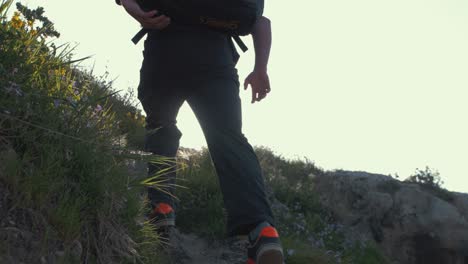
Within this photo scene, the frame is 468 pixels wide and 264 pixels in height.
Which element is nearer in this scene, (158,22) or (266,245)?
(266,245)

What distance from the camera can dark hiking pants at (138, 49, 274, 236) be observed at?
10.2 feet

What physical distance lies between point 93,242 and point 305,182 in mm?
5181

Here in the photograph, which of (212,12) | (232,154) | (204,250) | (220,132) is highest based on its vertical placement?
(212,12)

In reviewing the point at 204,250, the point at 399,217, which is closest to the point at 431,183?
the point at 399,217

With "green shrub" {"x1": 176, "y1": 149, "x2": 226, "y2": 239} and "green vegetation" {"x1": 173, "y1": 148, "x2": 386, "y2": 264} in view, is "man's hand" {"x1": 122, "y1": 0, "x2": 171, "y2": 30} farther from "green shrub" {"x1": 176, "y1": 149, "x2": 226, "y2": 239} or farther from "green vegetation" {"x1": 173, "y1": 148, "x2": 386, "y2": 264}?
"green shrub" {"x1": 176, "y1": 149, "x2": 226, "y2": 239}

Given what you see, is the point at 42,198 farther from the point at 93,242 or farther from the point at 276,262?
the point at 276,262

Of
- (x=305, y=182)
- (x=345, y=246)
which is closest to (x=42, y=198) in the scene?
(x=345, y=246)

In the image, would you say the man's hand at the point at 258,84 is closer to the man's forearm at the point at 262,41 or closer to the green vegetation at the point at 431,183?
the man's forearm at the point at 262,41

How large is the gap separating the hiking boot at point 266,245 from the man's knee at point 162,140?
96 cm

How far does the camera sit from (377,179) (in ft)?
27.8

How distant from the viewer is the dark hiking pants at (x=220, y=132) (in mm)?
3115

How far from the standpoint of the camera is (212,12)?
326 cm

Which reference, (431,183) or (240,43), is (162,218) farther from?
(431,183)

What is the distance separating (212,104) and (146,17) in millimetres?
607
